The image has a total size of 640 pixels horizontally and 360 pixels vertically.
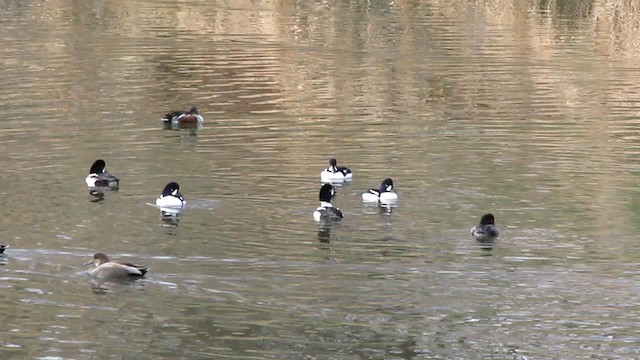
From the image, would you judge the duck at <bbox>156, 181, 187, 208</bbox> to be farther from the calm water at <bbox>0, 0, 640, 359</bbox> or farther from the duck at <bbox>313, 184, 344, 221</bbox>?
the duck at <bbox>313, 184, 344, 221</bbox>

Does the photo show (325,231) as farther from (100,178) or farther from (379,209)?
(100,178)

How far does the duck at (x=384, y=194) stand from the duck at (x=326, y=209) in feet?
2.88

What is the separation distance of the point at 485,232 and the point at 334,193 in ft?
10.7

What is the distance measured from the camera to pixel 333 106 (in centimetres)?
3162

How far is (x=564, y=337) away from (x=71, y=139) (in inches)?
540

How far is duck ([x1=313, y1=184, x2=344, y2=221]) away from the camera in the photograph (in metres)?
20.6

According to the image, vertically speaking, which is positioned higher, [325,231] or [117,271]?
[117,271]

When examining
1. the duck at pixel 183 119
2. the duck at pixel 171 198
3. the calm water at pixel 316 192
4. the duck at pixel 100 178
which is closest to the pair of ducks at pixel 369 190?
the calm water at pixel 316 192

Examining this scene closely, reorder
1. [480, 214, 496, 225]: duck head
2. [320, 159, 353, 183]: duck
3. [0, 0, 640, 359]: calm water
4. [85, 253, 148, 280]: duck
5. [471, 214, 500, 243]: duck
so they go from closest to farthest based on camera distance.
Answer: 1. [0, 0, 640, 359]: calm water
2. [85, 253, 148, 280]: duck
3. [471, 214, 500, 243]: duck
4. [480, 214, 496, 225]: duck head
5. [320, 159, 353, 183]: duck

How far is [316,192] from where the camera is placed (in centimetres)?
2273

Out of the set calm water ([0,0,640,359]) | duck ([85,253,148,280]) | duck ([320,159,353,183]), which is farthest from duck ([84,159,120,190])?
duck ([85,253,148,280])

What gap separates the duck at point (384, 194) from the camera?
2166 centimetres

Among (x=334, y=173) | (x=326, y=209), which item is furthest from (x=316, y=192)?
(x=326, y=209)

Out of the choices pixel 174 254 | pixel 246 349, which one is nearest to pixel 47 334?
pixel 246 349
